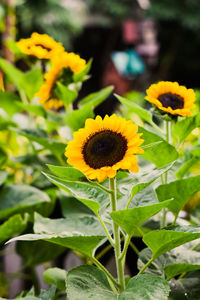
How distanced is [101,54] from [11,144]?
13.2 ft

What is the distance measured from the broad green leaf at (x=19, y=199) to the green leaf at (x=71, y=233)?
0.10 meters

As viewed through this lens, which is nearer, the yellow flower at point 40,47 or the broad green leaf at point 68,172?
the broad green leaf at point 68,172

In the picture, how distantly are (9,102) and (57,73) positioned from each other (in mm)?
197

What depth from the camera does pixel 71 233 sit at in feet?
1.24

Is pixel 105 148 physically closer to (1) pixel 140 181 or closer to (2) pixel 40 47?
(1) pixel 140 181

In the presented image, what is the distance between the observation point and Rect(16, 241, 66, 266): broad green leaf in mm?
583

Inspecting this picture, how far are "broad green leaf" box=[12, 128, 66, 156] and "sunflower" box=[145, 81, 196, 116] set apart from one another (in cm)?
18

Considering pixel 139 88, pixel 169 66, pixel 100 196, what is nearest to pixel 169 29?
pixel 169 66

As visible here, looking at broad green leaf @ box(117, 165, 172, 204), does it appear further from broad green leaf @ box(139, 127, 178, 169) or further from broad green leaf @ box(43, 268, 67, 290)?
broad green leaf @ box(43, 268, 67, 290)

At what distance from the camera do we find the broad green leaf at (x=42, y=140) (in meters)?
0.59

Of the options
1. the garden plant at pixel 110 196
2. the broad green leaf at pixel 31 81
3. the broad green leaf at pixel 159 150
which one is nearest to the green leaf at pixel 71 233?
the garden plant at pixel 110 196

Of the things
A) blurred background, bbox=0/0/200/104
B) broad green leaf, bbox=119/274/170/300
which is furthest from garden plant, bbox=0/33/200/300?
blurred background, bbox=0/0/200/104

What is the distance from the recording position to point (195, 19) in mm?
3896

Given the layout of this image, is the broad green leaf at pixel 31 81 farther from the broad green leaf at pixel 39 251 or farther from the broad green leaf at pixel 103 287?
the broad green leaf at pixel 103 287
